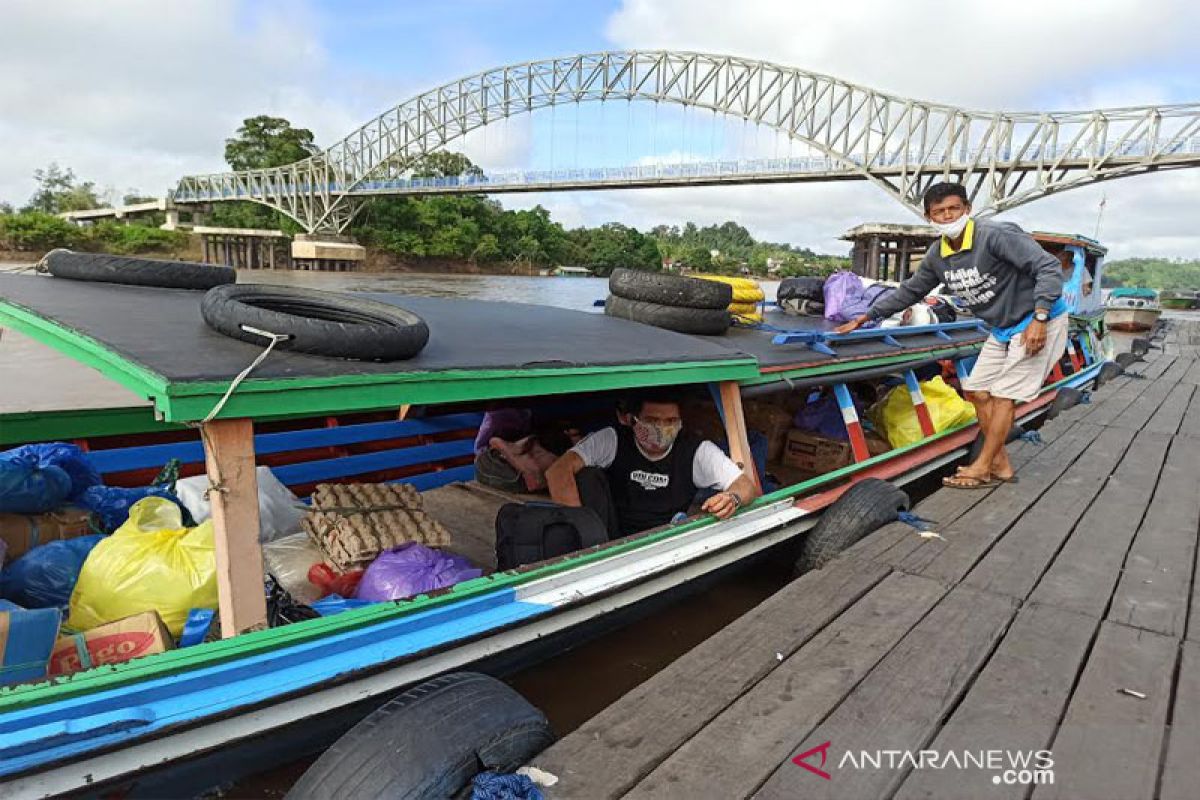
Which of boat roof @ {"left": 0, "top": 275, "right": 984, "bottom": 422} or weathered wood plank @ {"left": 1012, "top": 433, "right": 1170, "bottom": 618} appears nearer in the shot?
boat roof @ {"left": 0, "top": 275, "right": 984, "bottom": 422}

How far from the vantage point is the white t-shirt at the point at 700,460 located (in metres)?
3.68

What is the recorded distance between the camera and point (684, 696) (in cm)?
228

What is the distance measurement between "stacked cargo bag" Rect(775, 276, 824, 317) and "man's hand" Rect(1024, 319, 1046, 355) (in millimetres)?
2691

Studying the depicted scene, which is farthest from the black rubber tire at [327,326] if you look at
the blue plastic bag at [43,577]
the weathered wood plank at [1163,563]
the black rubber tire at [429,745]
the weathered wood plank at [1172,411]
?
the weathered wood plank at [1172,411]

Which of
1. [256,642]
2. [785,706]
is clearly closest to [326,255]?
[256,642]

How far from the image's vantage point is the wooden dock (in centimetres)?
196

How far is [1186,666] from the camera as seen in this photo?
2611 millimetres

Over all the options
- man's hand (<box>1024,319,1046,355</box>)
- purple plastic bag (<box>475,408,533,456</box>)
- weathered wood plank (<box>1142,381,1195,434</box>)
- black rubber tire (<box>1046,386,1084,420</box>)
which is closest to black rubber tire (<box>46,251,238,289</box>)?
purple plastic bag (<box>475,408,533,456</box>)

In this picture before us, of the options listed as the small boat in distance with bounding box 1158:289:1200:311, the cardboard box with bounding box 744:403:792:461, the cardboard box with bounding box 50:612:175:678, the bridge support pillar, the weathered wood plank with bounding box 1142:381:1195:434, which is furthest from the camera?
the bridge support pillar

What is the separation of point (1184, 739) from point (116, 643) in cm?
328

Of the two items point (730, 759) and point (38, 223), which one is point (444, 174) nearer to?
point (38, 223)

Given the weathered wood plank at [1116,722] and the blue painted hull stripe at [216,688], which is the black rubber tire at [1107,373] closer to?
the weathered wood plank at [1116,722]

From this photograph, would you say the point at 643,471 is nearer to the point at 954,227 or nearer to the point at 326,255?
the point at 954,227

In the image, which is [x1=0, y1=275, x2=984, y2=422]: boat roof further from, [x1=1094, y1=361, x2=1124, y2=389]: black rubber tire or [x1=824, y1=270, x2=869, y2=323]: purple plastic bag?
[x1=1094, y1=361, x2=1124, y2=389]: black rubber tire
